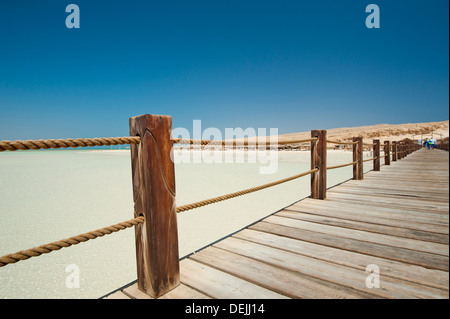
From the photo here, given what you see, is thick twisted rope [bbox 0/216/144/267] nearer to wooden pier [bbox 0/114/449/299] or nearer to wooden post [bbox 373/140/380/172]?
wooden pier [bbox 0/114/449/299]

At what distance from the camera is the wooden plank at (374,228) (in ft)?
6.26

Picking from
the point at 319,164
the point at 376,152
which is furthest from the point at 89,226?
the point at 376,152

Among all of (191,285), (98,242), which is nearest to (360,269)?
(191,285)

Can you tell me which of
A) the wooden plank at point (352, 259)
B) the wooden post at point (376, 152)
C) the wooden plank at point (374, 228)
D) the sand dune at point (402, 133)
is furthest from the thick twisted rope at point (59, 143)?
the sand dune at point (402, 133)

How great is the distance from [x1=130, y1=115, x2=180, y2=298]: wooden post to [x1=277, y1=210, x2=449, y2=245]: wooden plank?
1.63m

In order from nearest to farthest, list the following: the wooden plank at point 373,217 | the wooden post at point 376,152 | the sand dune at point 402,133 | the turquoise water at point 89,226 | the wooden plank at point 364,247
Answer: the wooden plank at point 364,247, the wooden plank at point 373,217, the turquoise water at point 89,226, the wooden post at point 376,152, the sand dune at point 402,133

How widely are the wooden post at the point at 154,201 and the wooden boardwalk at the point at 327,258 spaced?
123mm

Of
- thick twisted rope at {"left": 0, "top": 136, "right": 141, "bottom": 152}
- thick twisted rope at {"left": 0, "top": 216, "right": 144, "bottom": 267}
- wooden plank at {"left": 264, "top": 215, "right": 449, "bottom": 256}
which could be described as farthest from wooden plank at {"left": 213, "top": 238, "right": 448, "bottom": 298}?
thick twisted rope at {"left": 0, "top": 136, "right": 141, "bottom": 152}

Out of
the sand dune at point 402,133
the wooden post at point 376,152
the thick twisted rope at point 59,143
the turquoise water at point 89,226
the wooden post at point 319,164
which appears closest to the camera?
the thick twisted rope at point 59,143

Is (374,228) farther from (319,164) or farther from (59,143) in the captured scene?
(59,143)

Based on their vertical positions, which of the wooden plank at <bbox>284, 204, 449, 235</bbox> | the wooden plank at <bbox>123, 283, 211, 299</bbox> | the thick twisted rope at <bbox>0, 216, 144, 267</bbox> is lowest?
the wooden plank at <bbox>123, 283, 211, 299</bbox>

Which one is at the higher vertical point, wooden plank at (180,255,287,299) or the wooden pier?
the wooden pier

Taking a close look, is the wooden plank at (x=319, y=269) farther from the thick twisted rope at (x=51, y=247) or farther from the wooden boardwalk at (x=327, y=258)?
the thick twisted rope at (x=51, y=247)

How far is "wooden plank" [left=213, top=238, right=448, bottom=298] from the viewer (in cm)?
124
